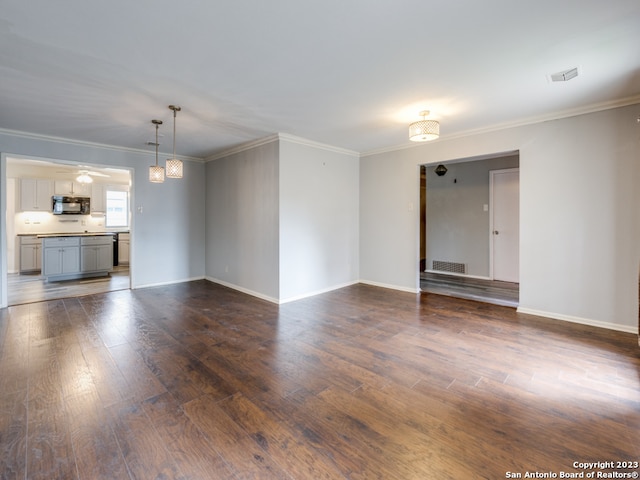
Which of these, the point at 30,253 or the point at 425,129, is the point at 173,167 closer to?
the point at 425,129

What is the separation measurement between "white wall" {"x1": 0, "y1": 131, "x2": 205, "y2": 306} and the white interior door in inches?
235

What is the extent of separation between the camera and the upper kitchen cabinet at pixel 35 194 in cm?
689

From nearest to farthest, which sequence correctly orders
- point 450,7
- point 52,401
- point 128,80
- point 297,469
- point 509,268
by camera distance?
point 297,469
point 450,7
point 52,401
point 128,80
point 509,268

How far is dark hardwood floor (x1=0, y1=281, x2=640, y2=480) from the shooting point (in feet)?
5.20

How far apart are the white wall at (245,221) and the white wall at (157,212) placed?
0.26 metres

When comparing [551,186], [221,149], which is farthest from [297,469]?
[221,149]

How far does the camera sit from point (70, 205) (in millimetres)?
7426

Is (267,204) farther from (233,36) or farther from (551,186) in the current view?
(551,186)

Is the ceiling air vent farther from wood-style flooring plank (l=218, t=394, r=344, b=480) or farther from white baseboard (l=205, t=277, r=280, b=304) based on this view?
white baseboard (l=205, t=277, r=280, b=304)

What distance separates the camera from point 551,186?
3.79 metres

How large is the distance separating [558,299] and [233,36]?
178 inches

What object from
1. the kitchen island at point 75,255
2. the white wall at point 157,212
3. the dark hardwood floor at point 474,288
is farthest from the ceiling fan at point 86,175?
the dark hardwood floor at point 474,288

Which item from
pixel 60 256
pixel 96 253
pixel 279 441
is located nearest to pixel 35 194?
pixel 60 256

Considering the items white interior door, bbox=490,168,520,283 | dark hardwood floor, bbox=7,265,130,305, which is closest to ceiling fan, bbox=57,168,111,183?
dark hardwood floor, bbox=7,265,130,305
